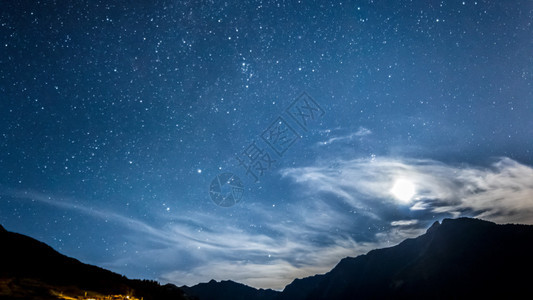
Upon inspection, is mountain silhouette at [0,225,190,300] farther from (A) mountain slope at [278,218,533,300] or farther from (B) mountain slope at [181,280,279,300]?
(B) mountain slope at [181,280,279,300]

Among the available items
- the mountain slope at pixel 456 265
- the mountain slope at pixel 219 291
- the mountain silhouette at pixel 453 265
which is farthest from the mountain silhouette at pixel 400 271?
the mountain slope at pixel 219 291

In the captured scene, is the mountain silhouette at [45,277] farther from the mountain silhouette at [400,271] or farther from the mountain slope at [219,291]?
the mountain slope at [219,291]

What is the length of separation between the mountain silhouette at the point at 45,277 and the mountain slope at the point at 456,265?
A: 10543 cm

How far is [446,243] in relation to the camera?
103 meters

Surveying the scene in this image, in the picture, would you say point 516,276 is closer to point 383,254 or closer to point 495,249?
point 495,249

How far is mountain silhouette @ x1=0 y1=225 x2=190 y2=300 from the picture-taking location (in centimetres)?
796

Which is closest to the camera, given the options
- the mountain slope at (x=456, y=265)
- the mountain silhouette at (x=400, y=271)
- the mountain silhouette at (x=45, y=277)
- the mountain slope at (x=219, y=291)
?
the mountain silhouette at (x=45, y=277)

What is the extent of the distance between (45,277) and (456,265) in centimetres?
11917

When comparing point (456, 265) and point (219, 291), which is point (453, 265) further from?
point (219, 291)

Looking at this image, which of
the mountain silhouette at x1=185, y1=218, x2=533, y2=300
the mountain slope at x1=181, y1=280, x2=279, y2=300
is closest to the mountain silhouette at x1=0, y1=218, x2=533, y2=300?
the mountain silhouette at x1=185, y1=218, x2=533, y2=300

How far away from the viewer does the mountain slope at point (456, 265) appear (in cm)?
7869

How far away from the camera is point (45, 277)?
9914 mm

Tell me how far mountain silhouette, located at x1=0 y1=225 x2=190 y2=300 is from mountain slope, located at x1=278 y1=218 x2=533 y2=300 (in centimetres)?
10543

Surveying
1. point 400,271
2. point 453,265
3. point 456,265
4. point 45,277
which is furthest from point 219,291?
point 45,277
